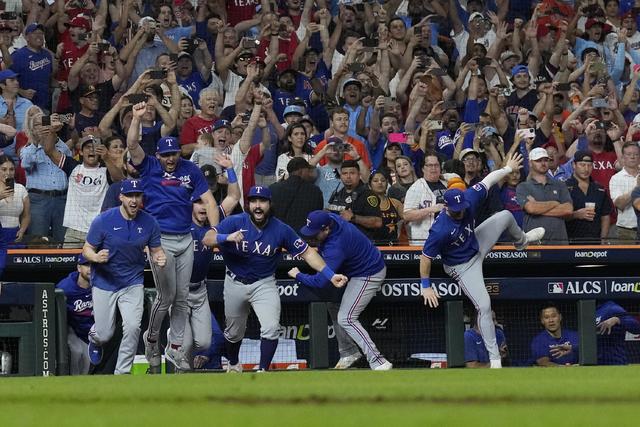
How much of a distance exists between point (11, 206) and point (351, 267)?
333cm

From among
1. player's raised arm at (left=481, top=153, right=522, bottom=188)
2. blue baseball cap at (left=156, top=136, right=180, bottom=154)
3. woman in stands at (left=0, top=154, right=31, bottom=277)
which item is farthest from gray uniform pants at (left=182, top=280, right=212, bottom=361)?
player's raised arm at (left=481, top=153, right=522, bottom=188)

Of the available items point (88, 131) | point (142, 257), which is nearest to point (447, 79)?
point (88, 131)

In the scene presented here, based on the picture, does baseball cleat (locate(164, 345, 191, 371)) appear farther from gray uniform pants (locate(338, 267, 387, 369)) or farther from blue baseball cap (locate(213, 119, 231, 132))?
blue baseball cap (locate(213, 119, 231, 132))

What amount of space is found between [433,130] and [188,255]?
4.23 meters

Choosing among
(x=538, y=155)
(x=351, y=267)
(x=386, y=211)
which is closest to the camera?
(x=351, y=267)

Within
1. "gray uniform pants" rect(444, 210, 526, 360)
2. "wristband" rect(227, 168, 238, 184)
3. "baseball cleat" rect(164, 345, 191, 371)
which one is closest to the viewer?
"baseball cleat" rect(164, 345, 191, 371)

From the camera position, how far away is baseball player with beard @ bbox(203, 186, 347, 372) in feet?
37.8

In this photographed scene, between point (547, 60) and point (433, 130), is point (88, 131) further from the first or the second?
point (547, 60)

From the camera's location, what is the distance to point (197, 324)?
39.0ft

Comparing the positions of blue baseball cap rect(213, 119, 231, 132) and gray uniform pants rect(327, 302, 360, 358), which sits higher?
blue baseball cap rect(213, 119, 231, 132)

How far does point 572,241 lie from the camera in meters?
13.0

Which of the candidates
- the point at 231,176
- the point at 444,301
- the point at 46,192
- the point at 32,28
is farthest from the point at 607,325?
the point at 32,28

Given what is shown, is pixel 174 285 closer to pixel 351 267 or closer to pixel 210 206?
pixel 210 206

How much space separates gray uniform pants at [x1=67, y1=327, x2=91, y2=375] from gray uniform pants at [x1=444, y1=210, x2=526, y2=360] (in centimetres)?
346
